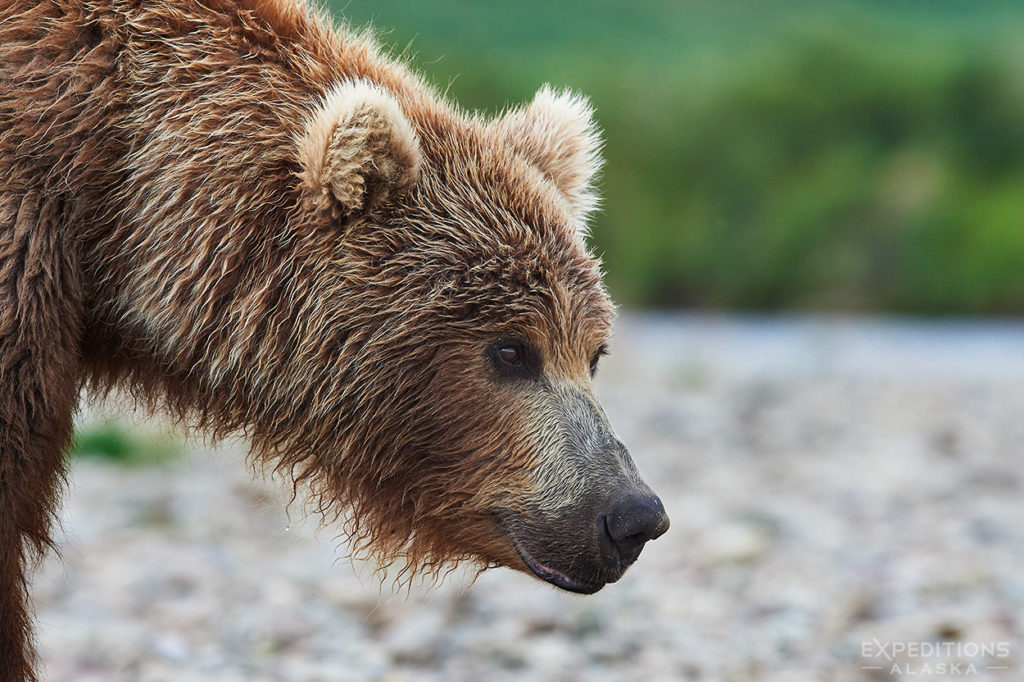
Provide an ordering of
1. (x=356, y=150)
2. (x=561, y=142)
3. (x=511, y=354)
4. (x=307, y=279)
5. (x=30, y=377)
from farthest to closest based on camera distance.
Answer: (x=561, y=142) < (x=511, y=354) < (x=307, y=279) < (x=356, y=150) < (x=30, y=377)

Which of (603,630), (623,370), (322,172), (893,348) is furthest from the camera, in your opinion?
(893,348)

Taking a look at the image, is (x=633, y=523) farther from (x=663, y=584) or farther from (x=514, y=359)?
(x=663, y=584)

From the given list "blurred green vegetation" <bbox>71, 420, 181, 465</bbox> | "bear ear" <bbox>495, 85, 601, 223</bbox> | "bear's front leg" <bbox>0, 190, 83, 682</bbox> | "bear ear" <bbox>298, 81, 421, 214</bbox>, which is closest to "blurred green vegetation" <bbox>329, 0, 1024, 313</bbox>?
"blurred green vegetation" <bbox>71, 420, 181, 465</bbox>

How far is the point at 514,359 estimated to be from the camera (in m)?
4.42

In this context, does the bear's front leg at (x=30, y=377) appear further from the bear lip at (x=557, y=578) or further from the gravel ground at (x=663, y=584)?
the bear lip at (x=557, y=578)

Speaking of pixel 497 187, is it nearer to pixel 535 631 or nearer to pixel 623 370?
pixel 535 631

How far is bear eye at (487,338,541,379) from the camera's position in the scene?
439 centimetres

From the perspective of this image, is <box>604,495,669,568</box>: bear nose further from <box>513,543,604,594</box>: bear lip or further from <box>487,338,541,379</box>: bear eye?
<box>487,338,541,379</box>: bear eye

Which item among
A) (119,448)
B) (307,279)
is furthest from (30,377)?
(119,448)

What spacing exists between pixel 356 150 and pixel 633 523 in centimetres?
145

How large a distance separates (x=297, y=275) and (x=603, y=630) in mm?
3030

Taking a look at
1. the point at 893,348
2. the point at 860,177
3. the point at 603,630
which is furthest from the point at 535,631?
the point at 860,177

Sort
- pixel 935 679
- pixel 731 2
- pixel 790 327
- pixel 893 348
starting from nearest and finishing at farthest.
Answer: pixel 935 679, pixel 893 348, pixel 790 327, pixel 731 2

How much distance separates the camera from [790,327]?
18.9 m
